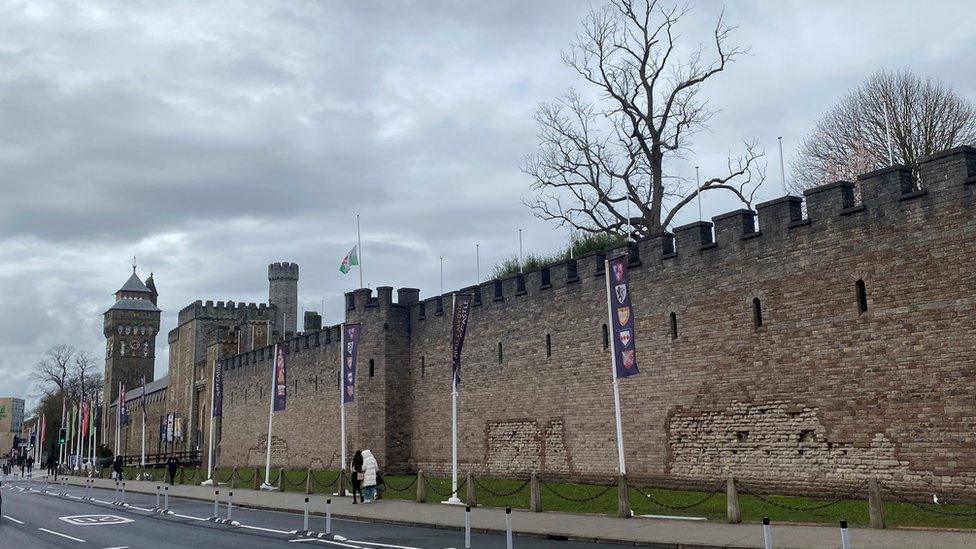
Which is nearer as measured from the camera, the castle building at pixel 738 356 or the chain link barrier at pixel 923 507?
the chain link barrier at pixel 923 507

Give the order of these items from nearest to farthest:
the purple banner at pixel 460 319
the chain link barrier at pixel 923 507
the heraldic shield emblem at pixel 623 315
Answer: the chain link barrier at pixel 923 507, the heraldic shield emblem at pixel 623 315, the purple banner at pixel 460 319

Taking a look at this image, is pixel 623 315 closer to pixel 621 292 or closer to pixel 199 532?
pixel 621 292

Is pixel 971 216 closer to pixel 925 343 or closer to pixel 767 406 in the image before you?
pixel 925 343

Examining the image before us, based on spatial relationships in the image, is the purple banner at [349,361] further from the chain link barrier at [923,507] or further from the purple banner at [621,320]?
the chain link barrier at [923,507]

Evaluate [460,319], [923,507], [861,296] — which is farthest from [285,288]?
[923,507]

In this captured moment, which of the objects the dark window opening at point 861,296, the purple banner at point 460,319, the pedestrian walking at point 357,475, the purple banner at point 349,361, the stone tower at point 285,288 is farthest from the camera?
the stone tower at point 285,288

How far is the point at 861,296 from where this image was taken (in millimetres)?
19688

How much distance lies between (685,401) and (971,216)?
8629mm

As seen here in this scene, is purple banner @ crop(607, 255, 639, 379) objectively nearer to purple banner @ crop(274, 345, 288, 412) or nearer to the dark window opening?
the dark window opening

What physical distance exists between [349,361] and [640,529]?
16858mm

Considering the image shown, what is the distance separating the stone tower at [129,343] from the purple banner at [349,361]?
8378 centimetres

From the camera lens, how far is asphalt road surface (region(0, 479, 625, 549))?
16.3 metres

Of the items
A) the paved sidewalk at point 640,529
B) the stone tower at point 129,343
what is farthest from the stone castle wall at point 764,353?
the stone tower at point 129,343

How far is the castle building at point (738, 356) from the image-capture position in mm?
18156
